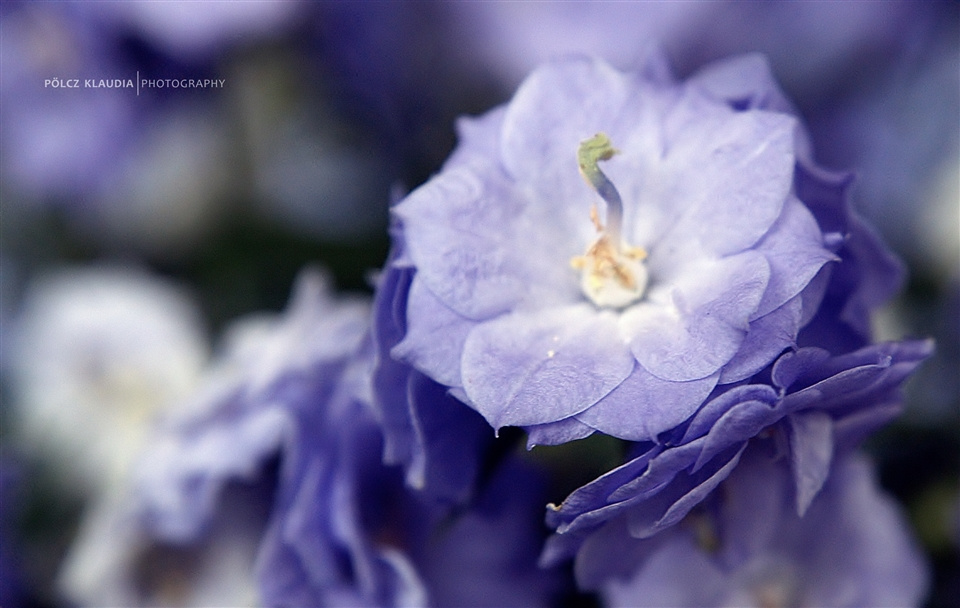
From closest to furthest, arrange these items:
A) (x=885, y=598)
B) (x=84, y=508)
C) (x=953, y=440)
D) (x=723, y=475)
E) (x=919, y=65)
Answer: (x=723, y=475) < (x=885, y=598) < (x=953, y=440) < (x=84, y=508) < (x=919, y=65)

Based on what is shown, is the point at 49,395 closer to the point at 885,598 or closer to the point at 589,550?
the point at 589,550

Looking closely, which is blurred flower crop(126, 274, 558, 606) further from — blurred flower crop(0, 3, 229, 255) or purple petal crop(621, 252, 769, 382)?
blurred flower crop(0, 3, 229, 255)

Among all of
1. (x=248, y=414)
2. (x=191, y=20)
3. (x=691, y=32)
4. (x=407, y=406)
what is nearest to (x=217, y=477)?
(x=248, y=414)

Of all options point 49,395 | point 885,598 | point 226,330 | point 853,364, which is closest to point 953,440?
point 885,598

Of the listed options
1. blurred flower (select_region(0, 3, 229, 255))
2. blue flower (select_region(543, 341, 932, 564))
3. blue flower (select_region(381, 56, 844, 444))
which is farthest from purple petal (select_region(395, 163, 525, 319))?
blurred flower (select_region(0, 3, 229, 255))

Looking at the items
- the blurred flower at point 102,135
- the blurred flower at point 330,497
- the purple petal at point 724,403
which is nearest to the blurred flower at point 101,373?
the blurred flower at point 102,135

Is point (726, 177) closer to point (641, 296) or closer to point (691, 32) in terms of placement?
point (641, 296)
